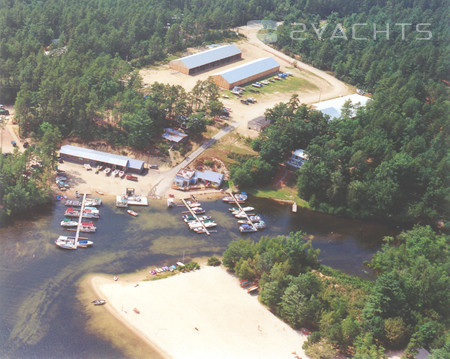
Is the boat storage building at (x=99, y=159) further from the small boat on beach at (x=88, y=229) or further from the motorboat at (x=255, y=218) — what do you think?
the motorboat at (x=255, y=218)

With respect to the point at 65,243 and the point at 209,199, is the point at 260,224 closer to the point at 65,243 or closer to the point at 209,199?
the point at 209,199

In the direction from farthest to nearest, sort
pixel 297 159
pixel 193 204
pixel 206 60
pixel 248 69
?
pixel 206 60
pixel 248 69
pixel 297 159
pixel 193 204

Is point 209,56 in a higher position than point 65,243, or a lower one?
higher

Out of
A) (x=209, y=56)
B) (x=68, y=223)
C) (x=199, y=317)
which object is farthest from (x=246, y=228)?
(x=209, y=56)

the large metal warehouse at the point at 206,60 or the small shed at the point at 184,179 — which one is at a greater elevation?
the large metal warehouse at the point at 206,60

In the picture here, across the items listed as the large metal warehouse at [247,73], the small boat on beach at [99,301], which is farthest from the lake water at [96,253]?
the large metal warehouse at [247,73]

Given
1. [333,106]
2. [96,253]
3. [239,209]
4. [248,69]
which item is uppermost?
[248,69]
